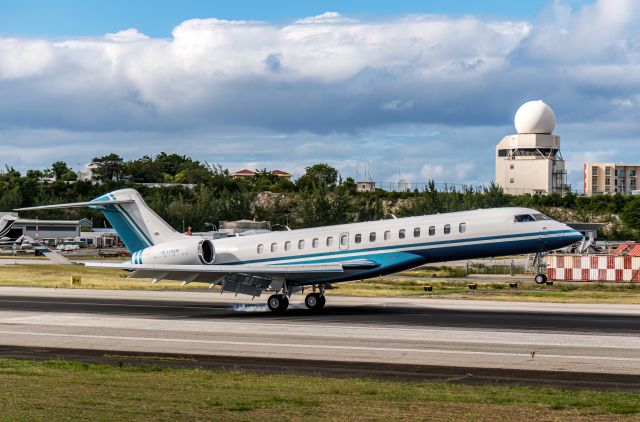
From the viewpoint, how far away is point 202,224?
133 m

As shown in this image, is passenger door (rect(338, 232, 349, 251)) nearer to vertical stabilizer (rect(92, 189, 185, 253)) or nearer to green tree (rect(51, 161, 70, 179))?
vertical stabilizer (rect(92, 189, 185, 253))

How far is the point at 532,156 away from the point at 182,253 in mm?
124914

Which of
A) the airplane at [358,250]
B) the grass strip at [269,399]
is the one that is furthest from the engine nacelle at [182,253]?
the grass strip at [269,399]

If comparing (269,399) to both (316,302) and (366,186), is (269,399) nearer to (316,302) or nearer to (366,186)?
(316,302)

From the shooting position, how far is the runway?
22.4 metres

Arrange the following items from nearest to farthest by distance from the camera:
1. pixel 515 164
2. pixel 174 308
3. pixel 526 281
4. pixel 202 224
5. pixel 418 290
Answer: pixel 174 308 → pixel 418 290 → pixel 526 281 → pixel 202 224 → pixel 515 164

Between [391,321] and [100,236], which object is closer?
[391,321]

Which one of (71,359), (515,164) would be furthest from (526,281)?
(515,164)

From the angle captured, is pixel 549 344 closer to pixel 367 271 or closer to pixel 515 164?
pixel 367 271

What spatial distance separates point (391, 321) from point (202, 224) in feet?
340

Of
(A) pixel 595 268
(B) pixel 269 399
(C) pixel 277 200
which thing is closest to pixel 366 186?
(C) pixel 277 200

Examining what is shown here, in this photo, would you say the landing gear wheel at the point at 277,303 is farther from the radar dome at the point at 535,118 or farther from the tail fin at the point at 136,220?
the radar dome at the point at 535,118

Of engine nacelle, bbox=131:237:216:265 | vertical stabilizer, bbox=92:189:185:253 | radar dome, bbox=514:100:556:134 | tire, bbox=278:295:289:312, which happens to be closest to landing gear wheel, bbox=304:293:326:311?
tire, bbox=278:295:289:312

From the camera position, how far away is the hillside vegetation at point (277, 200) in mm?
113312
